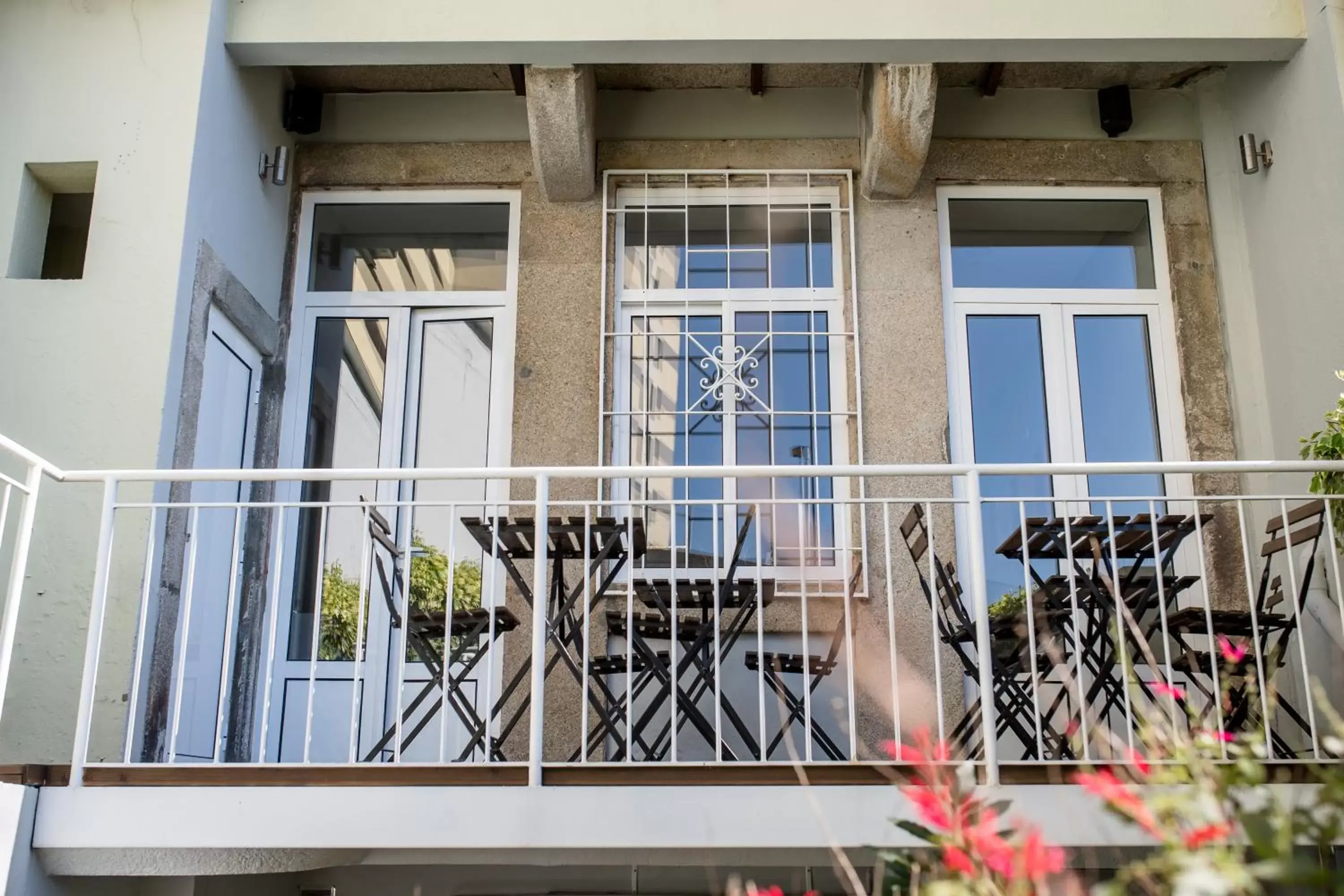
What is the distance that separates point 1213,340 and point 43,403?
4.78m

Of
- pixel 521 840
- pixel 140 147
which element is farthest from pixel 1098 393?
pixel 140 147

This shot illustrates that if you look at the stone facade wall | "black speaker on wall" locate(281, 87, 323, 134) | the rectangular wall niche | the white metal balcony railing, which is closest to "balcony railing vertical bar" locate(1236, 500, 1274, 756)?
the white metal balcony railing

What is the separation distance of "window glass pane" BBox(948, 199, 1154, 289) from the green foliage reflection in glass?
2.59 m

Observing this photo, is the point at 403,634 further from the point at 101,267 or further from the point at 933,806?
the point at 933,806

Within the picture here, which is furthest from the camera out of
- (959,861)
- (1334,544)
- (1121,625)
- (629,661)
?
(1334,544)

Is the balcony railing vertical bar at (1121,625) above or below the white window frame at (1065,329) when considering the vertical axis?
below

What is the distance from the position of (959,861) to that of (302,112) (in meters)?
5.25

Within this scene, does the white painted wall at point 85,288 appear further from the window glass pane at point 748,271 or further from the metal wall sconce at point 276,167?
the window glass pane at point 748,271

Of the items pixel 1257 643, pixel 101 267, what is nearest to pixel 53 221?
pixel 101 267

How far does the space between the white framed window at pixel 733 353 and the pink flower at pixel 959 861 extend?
3.72 metres

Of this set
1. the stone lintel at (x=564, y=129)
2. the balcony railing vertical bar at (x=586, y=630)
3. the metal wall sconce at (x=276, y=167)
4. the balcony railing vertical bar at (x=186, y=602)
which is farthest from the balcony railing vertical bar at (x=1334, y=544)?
the metal wall sconce at (x=276, y=167)

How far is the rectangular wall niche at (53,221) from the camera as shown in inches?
198

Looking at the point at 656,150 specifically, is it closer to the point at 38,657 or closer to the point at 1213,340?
the point at 1213,340

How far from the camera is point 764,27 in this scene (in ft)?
17.5
